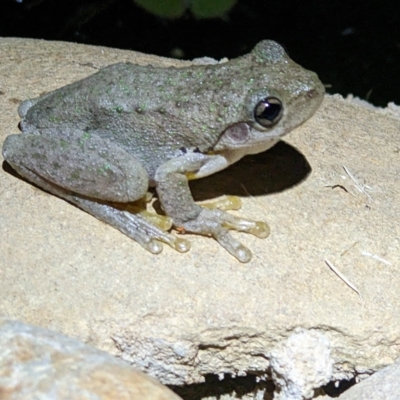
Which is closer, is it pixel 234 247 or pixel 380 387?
pixel 380 387

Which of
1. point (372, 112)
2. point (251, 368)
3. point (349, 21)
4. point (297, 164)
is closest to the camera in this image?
point (251, 368)

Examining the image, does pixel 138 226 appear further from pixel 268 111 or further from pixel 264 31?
pixel 264 31

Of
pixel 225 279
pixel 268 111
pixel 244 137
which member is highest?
pixel 268 111

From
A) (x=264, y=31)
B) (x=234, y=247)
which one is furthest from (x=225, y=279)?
(x=264, y=31)

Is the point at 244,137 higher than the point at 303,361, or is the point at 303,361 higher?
the point at 244,137

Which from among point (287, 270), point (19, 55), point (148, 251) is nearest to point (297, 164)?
point (287, 270)

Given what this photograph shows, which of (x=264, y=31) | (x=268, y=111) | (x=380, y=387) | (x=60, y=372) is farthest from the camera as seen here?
(x=264, y=31)

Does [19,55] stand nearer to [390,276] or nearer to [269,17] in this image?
[269,17]

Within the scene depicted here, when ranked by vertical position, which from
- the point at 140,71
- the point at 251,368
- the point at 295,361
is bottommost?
the point at 251,368
